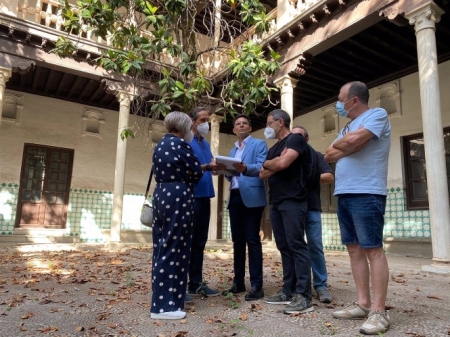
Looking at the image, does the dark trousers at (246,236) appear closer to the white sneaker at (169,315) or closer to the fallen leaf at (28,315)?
the white sneaker at (169,315)

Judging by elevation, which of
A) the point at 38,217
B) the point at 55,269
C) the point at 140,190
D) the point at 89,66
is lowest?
the point at 55,269

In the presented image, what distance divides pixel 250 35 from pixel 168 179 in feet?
25.5

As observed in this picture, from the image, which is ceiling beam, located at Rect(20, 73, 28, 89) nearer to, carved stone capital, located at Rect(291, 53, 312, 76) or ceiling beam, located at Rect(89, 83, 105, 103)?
ceiling beam, located at Rect(89, 83, 105, 103)

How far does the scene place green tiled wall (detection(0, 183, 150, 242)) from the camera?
→ 1038cm

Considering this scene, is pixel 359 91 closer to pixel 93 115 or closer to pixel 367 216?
pixel 367 216

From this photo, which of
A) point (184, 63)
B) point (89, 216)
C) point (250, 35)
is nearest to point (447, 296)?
→ point (184, 63)

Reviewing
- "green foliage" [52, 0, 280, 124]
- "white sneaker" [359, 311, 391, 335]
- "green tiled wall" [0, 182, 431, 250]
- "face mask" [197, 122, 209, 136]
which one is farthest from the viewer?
"green tiled wall" [0, 182, 431, 250]

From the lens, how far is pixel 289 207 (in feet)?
10.1

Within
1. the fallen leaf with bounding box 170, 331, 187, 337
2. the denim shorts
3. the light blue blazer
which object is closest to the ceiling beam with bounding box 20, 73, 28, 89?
the light blue blazer

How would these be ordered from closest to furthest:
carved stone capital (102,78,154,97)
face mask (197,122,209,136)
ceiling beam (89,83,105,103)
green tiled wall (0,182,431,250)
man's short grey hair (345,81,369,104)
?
man's short grey hair (345,81,369,104) < face mask (197,122,209,136) < green tiled wall (0,182,431,250) < carved stone capital (102,78,154,97) < ceiling beam (89,83,105,103)

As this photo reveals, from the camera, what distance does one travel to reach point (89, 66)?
9281 mm

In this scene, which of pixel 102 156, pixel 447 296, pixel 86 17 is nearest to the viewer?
pixel 447 296

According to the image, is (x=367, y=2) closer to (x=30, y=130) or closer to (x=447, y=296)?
(x=447, y=296)

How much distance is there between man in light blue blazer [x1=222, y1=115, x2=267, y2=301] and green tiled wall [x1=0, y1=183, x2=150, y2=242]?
29.0ft
